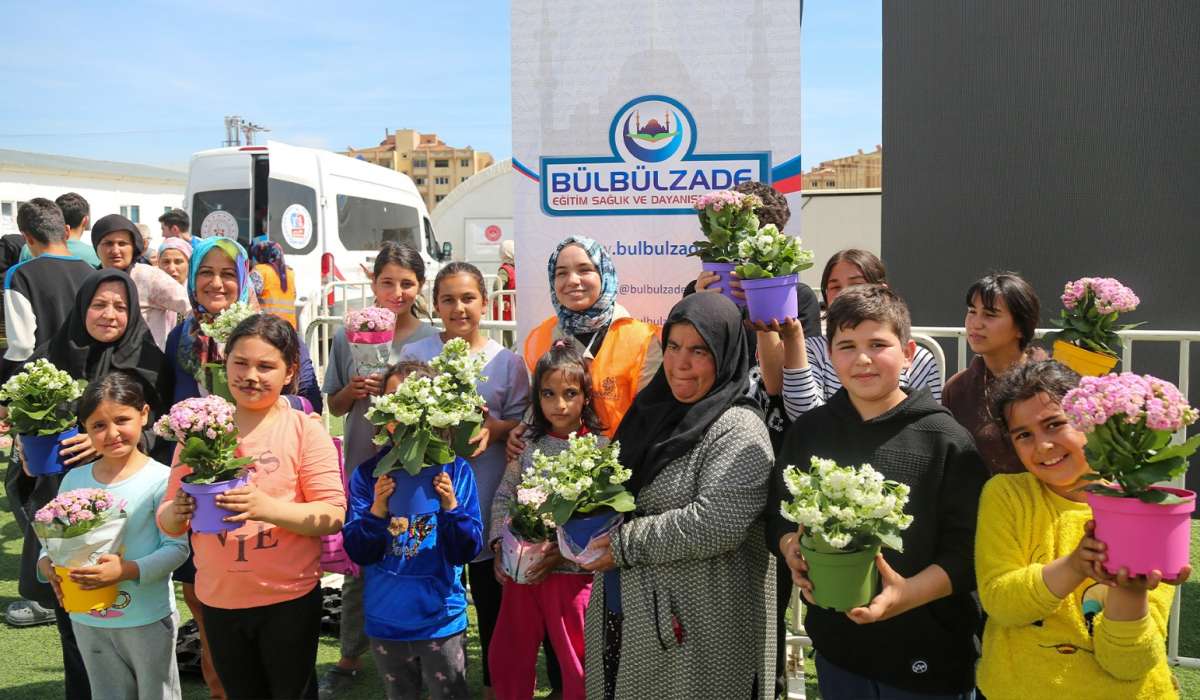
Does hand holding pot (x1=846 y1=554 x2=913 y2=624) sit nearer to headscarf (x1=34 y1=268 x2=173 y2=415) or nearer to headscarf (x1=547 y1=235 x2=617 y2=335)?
headscarf (x1=547 y1=235 x2=617 y2=335)

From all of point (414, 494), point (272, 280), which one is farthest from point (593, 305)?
point (272, 280)

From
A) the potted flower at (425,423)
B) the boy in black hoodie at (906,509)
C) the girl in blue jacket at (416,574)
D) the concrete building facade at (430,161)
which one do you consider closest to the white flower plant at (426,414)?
the potted flower at (425,423)

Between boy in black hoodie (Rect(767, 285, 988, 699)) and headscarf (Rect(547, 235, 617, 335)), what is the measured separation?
1.29m

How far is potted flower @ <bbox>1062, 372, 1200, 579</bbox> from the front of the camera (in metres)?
1.90

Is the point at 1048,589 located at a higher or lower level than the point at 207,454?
lower

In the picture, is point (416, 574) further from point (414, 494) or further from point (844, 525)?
point (844, 525)

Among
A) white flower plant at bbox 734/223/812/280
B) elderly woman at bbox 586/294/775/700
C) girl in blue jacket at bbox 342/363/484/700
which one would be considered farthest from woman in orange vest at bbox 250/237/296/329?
white flower plant at bbox 734/223/812/280

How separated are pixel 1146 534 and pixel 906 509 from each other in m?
0.63

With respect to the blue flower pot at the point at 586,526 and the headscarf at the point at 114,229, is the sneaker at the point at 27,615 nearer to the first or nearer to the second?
the headscarf at the point at 114,229

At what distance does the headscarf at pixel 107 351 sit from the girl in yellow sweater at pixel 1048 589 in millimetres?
3437

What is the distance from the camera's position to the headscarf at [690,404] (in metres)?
2.81

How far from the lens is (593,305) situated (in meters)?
3.71

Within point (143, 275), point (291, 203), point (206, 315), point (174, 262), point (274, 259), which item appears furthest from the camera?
point (291, 203)

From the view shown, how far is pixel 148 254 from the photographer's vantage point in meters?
9.03
